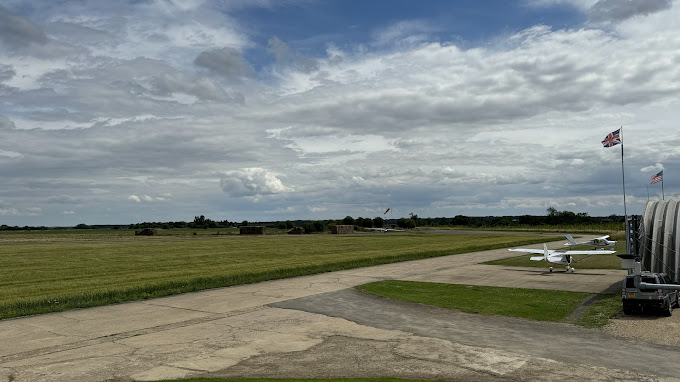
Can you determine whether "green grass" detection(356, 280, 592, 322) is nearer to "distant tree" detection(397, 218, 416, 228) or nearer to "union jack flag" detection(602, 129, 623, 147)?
"union jack flag" detection(602, 129, 623, 147)

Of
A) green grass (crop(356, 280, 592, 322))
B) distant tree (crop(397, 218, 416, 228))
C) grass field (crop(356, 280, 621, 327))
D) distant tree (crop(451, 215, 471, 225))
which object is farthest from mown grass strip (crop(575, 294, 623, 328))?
distant tree (crop(451, 215, 471, 225))

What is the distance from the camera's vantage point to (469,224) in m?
155

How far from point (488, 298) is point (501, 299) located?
56 cm

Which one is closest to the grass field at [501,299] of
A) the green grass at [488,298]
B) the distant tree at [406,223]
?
the green grass at [488,298]

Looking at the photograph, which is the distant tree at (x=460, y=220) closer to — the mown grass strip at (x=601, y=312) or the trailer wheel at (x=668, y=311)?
the mown grass strip at (x=601, y=312)

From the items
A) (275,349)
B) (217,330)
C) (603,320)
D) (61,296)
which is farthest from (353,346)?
(61,296)

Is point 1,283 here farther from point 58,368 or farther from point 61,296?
point 58,368

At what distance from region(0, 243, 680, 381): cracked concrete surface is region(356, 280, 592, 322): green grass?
1.24 metres

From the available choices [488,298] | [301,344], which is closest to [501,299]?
[488,298]

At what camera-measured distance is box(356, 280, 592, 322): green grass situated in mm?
18109

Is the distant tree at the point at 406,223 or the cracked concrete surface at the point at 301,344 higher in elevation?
the distant tree at the point at 406,223

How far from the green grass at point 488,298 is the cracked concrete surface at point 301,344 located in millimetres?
1242

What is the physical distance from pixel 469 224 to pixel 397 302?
462 feet

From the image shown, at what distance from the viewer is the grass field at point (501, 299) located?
1759cm
